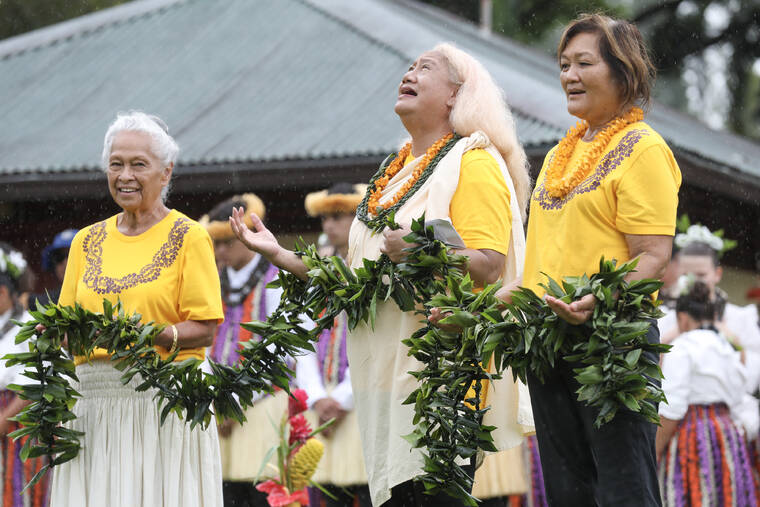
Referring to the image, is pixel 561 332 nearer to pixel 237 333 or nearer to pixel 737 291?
pixel 237 333

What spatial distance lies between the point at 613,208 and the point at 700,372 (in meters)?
4.22

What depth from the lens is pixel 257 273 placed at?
310 inches

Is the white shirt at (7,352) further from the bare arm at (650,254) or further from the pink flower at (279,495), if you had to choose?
the bare arm at (650,254)

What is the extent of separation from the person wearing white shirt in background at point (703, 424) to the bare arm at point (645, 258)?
403 centimetres

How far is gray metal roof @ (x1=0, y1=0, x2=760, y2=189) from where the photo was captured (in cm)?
1112

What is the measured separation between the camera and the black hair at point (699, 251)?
8.49 m

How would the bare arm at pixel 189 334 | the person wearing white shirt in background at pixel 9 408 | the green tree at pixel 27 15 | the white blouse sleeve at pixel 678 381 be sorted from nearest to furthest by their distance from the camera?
1. the bare arm at pixel 189 334
2. the white blouse sleeve at pixel 678 381
3. the person wearing white shirt in background at pixel 9 408
4. the green tree at pixel 27 15

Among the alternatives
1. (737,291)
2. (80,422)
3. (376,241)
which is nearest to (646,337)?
(376,241)

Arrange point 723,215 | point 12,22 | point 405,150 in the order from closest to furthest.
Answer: point 405,150 < point 723,215 < point 12,22

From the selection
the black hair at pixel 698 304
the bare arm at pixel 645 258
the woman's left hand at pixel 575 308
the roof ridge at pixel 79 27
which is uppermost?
the roof ridge at pixel 79 27

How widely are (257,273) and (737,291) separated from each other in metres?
9.01

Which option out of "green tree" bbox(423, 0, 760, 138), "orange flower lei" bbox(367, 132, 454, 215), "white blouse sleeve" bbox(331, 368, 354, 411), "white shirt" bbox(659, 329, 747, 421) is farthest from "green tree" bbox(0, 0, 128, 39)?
"orange flower lei" bbox(367, 132, 454, 215)

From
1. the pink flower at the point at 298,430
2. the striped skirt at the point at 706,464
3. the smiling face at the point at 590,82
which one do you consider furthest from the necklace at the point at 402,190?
the striped skirt at the point at 706,464

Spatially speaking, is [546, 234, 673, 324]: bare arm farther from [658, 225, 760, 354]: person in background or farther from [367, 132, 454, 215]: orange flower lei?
[658, 225, 760, 354]: person in background
